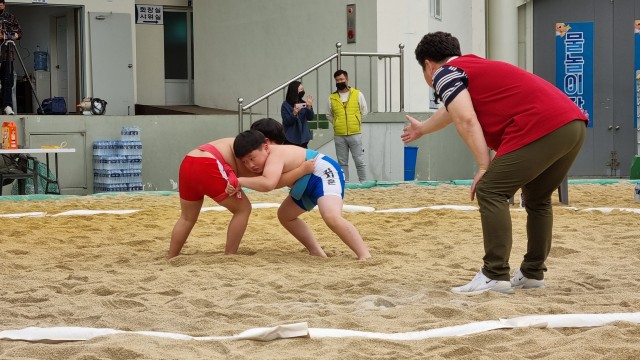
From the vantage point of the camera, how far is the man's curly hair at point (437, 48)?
14.8ft

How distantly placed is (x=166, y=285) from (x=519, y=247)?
8.20 feet

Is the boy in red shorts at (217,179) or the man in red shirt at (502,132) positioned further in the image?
the boy in red shorts at (217,179)

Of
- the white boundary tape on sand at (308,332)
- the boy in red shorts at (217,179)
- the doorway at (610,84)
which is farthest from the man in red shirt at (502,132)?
the doorway at (610,84)

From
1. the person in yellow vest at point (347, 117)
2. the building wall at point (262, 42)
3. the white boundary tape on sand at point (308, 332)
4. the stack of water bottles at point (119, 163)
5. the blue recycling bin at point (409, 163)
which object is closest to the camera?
the white boundary tape on sand at point (308, 332)

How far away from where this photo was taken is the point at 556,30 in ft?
51.5

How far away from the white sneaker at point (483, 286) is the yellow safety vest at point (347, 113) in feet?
25.8

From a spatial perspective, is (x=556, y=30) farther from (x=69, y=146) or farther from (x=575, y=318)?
(x=575, y=318)

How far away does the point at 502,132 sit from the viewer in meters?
4.40

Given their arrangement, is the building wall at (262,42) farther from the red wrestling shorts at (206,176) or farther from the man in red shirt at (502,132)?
the man in red shirt at (502,132)

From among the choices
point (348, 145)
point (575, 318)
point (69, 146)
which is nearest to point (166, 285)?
point (575, 318)

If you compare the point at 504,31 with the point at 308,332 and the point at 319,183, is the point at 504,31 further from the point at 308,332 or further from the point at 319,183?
the point at 308,332

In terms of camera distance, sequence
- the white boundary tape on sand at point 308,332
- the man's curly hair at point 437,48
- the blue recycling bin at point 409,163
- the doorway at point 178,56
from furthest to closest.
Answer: the doorway at point 178,56 → the blue recycling bin at point 409,163 → the man's curly hair at point 437,48 → the white boundary tape on sand at point 308,332

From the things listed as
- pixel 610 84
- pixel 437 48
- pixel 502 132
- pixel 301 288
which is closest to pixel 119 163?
pixel 610 84

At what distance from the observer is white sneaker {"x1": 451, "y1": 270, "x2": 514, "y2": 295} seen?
436 centimetres
